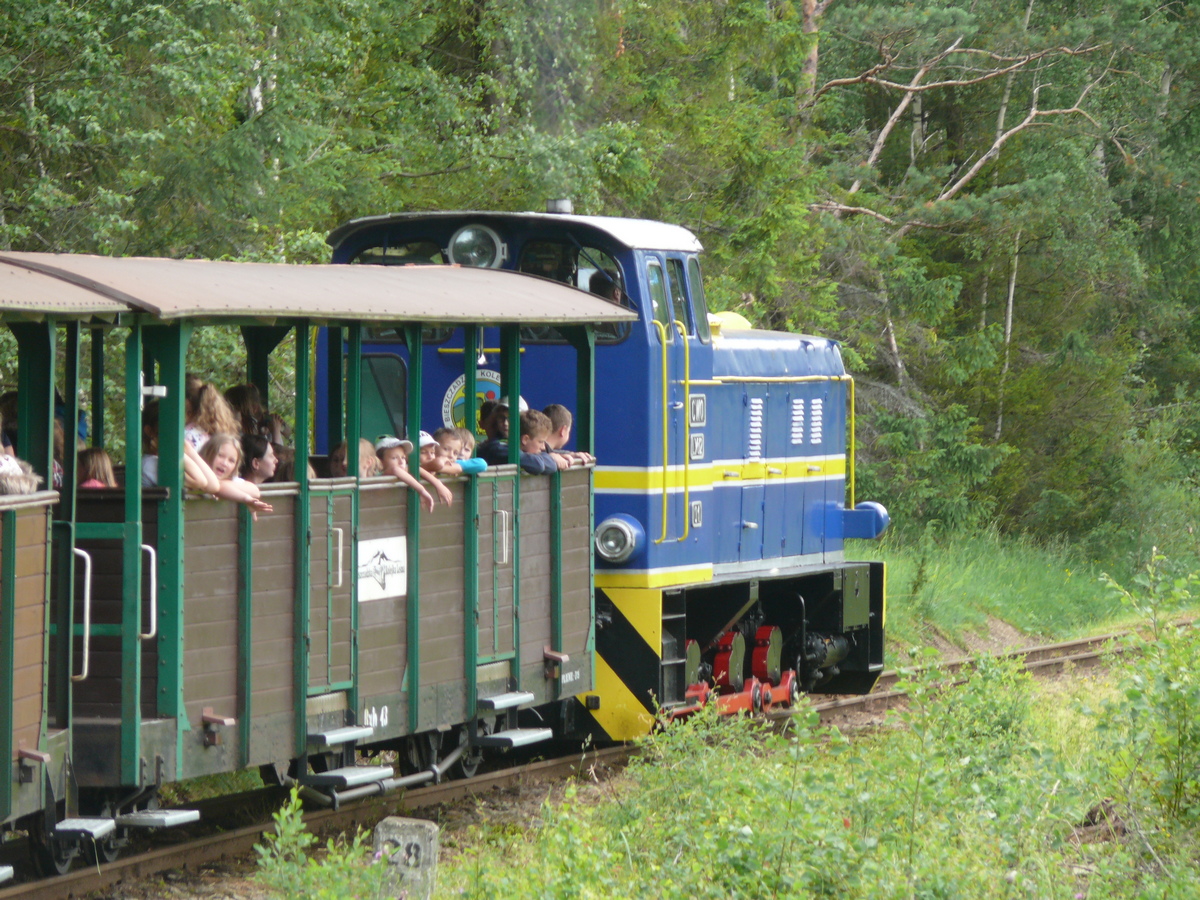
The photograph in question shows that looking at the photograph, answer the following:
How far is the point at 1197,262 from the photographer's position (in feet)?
106

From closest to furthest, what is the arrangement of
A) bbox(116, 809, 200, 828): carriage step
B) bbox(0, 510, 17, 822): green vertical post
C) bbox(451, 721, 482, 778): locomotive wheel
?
bbox(0, 510, 17, 822): green vertical post < bbox(116, 809, 200, 828): carriage step < bbox(451, 721, 482, 778): locomotive wheel

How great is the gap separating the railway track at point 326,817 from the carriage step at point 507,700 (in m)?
0.65

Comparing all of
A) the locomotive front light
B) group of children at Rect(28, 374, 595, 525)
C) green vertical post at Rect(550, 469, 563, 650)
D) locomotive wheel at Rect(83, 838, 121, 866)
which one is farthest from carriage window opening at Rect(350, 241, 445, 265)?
locomotive wheel at Rect(83, 838, 121, 866)

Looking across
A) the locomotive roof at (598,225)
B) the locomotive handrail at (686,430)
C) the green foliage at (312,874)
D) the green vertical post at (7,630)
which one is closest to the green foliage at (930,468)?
the locomotive handrail at (686,430)

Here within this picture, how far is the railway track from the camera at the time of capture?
21.3 ft

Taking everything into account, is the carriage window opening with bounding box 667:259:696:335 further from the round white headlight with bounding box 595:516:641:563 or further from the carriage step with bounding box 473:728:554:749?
the carriage step with bounding box 473:728:554:749

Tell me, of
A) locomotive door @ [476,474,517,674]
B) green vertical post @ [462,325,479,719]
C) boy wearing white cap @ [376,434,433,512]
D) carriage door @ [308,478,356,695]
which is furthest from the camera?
locomotive door @ [476,474,517,674]

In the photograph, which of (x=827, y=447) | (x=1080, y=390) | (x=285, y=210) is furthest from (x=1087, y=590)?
(x=285, y=210)

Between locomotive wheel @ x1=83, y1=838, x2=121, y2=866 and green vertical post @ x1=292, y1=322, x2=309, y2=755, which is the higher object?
green vertical post @ x1=292, y1=322, x2=309, y2=755

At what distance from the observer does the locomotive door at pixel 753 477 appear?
10.6 meters

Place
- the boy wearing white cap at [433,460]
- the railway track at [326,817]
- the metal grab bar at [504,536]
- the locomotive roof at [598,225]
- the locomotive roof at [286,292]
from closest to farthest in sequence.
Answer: the locomotive roof at [286,292] < the railway track at [326,817] < the boy wearing white cap at [433,460] < the metal grab bar at [504,536] < the locomotive roof at [598,225]

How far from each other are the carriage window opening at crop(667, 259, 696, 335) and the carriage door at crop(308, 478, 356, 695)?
120 inches

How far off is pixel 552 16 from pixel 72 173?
588 centimetres

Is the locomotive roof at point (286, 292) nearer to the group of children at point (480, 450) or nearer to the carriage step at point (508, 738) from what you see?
the group of children at point (480, 450)
